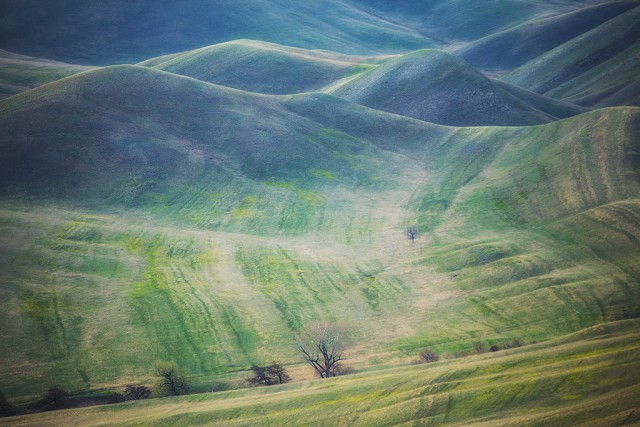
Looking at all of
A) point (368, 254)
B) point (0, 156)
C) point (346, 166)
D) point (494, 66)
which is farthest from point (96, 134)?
point (494, 66)

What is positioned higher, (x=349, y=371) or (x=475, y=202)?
(x=475, y=202)

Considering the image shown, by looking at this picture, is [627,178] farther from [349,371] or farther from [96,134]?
[96,134]

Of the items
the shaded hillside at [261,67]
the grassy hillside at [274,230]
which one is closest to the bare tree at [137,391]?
the grassy hillside at [274,230]

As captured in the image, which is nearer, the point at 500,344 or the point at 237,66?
the point at 500,344

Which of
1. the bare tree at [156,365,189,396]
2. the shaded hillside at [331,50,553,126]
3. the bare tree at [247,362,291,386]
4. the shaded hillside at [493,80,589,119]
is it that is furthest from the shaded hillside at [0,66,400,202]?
the shaded hillside at [493,80,589,119]

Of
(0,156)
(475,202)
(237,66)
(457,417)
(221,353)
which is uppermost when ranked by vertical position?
(237,66)

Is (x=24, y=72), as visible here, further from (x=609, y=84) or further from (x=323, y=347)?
(x=609, y=84)

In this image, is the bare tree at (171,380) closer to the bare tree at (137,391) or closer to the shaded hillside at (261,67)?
the bare tree at (137,391)

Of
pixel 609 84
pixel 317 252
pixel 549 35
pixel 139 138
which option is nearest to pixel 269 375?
pixel 317 252
